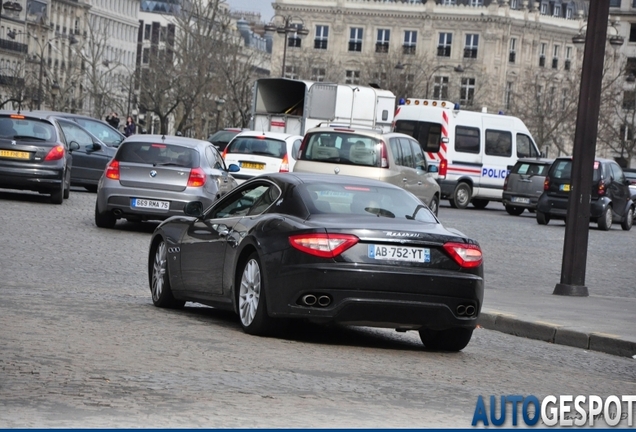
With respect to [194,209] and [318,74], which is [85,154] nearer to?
[194,209]

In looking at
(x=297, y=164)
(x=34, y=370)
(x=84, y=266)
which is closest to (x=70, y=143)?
(x=297, y=164)

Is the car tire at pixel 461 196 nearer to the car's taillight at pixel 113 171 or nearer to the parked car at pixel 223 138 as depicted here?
the parked car at pixel 223 138

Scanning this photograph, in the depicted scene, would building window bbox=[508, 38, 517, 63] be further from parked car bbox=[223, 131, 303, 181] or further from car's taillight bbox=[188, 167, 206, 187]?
car's taillight bbox=[188, 167, 206, 187]

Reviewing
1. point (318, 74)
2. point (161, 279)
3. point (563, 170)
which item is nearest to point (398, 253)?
point (161, 279)

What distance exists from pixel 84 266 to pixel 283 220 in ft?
21.6

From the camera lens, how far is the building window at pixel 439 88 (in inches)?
4896

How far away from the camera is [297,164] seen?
1099 inches

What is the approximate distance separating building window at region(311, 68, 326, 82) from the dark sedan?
11004 cm

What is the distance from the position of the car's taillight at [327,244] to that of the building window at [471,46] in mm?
131694

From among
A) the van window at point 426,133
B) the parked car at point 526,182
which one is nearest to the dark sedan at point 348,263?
the parked car at point 526,182

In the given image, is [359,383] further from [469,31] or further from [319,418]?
[469,31]

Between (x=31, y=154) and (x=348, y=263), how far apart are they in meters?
17.5

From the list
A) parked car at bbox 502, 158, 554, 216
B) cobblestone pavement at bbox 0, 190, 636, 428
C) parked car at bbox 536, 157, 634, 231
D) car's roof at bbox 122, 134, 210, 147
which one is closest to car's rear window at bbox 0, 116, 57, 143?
car's roof at bbox 122, 134, 210, 147

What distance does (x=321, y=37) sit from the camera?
143375 millimetres
